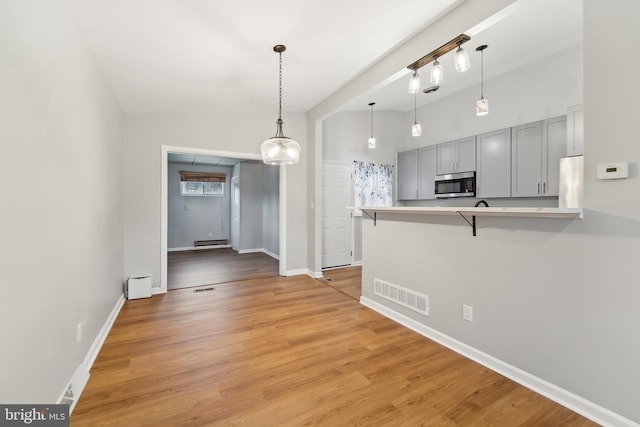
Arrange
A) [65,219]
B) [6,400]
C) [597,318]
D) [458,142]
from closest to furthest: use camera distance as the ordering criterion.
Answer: [6,400]
[597,318]
[65,219]
[458,142]

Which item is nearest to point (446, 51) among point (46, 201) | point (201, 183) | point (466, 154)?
point (466, 154)

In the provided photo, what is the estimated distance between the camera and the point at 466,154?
14.9 feet

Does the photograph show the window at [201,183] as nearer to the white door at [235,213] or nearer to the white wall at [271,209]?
the white door at [235,213]

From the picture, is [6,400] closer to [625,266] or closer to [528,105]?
Answer: [625,266]

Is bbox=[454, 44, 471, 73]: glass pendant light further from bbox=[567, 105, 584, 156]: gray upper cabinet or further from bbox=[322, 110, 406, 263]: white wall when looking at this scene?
bbox=[322, 110, 406, 263]: white wall

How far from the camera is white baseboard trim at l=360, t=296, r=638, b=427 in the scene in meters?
1.57

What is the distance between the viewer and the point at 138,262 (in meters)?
3.85

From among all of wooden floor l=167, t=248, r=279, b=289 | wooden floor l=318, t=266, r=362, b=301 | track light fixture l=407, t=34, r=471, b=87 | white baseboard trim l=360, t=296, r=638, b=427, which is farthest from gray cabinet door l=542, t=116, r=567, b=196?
wooden floor l=167, t=248, r=279, b=289

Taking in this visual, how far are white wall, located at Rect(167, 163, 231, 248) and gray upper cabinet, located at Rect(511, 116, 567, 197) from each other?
7.35m

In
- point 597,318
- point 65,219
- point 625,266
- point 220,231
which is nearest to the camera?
point 625,266

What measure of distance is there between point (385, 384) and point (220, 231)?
24.6ft

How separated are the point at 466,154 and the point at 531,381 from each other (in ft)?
11.7

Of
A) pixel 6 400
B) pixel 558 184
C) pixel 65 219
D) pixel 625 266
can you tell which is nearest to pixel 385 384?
pixel 625 266

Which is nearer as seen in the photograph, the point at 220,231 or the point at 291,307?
the point at 291,307
